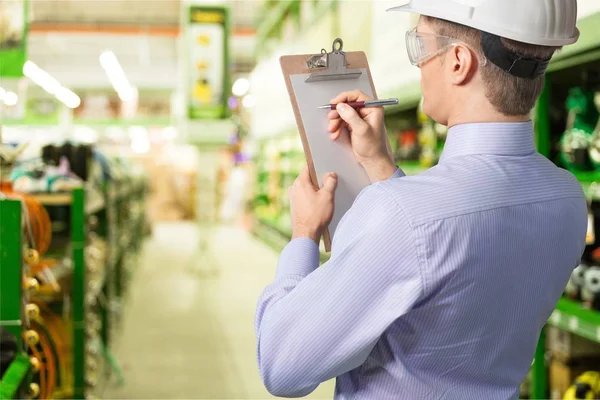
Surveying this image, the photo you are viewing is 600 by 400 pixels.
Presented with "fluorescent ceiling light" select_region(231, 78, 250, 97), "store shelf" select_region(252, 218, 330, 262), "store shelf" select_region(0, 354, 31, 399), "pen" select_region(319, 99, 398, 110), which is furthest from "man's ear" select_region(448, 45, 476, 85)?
"fluorescent ceiling light" select_region(231, 78, 250, 97)

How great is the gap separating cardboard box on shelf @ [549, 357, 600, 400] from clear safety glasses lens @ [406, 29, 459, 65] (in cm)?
255

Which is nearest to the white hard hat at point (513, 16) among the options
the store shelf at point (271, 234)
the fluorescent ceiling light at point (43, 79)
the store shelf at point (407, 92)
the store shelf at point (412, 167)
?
the store shelf at point (407, 92)

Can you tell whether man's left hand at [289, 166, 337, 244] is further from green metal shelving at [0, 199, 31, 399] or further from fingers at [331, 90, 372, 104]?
green metal shelving at [0, 199, 31, 399]

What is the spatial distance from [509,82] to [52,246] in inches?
132

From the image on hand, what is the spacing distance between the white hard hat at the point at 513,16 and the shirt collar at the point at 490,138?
146mm

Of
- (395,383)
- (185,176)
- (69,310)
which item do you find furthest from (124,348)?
(185,176)

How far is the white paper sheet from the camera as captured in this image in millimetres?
1501

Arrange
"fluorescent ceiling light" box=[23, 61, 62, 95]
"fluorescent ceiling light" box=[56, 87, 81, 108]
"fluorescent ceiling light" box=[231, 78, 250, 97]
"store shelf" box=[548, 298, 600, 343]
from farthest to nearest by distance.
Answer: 1. "fluorescent ceiling light" box=[231, 78, 250, 97]
2. "fluorescent ceiling light" box=[56, 87, 81, 108]
3. "fluorescent ceiling light" box=[23, 61, 62, 95]
4. "store shelf" box=[548, 298, 600, 343]

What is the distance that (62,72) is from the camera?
65.1ft

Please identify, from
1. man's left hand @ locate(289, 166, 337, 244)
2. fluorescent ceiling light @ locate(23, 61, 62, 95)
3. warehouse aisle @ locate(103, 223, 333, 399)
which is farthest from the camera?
fluorescent ceiling light @ locate(23, 61, 62, 95)

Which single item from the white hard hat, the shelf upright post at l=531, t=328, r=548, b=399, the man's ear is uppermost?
the white hard hat

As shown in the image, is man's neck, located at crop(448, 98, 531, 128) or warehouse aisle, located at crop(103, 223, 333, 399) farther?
Result: warehouse aisle, located at crop(103, 223, 333, 399)

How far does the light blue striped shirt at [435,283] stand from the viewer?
1164 mm

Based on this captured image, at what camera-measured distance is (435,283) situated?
116 centimetres
